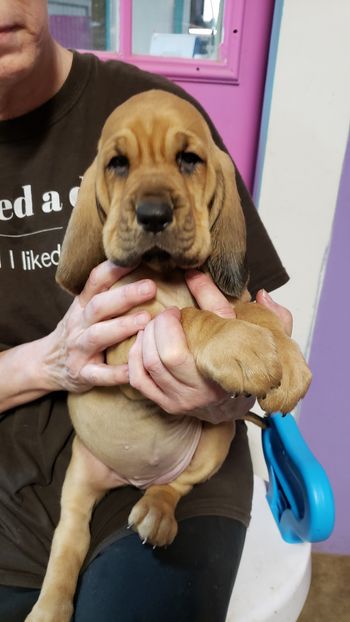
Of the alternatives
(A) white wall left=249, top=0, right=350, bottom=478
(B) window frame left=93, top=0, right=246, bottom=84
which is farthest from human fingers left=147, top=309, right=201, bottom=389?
(B) window frame left=93, top=0, right=246, bottom=84

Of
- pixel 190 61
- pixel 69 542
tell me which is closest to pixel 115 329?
pixel 69 542

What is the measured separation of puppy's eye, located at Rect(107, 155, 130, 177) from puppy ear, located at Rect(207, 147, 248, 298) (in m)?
0.20

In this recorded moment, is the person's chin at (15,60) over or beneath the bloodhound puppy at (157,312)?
over

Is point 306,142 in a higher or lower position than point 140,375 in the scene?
higher

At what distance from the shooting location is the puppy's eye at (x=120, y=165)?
41.9 inches

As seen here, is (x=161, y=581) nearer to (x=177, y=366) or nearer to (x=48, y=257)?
(x=177, y=366)

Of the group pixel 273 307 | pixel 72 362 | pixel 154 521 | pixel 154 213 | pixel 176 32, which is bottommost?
pixel 154 521

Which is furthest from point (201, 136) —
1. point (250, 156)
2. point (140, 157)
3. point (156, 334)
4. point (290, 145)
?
point (250, 156)

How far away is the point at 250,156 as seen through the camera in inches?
78.3

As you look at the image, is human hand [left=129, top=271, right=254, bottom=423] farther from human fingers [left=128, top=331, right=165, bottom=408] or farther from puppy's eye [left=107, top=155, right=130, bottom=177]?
puppy's eye [left=107, top=155, right=130, bottom=177]

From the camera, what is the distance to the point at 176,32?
1.88 m

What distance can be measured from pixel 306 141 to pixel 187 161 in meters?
0.87

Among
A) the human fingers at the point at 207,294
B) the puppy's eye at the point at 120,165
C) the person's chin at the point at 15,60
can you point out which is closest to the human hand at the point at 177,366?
the human fingers at the point at 207,294

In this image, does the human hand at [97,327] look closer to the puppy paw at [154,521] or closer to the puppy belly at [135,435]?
the puppy belly at [135,435]
